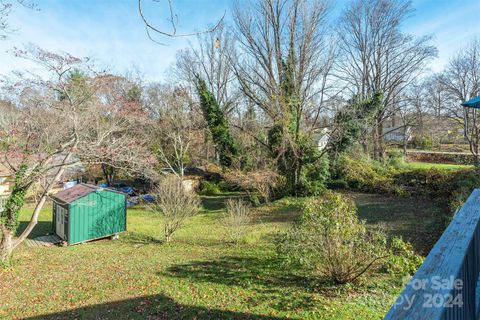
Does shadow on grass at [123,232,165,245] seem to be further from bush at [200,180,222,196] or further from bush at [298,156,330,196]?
bush at [298,156,330,196]

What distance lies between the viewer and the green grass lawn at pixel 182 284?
20.5 feet

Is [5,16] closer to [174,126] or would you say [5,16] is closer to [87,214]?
[87,214]

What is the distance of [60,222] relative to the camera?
1402 cm

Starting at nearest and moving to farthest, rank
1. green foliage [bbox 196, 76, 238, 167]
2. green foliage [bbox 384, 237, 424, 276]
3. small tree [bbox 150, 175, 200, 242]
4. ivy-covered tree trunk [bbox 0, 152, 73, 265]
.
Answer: green foliage [bbox 384, 237, 424, 276], ivy-covered tree trunk [bbox 0, 152, 73, 265], small tree [bbox 150, 175, 200, 242], green foliage [bbox 196, 76, 238, 167]

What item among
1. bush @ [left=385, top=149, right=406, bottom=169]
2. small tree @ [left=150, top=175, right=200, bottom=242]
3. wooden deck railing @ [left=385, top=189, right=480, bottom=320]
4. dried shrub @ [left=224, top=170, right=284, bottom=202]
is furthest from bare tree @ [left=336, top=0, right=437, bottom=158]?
wooden deck railing @ [left=385, top=189, right=480, bottom=320]

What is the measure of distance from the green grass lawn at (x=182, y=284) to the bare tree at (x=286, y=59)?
6.86 metres

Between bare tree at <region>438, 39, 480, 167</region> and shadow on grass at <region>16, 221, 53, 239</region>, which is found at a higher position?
bare tree at <region>438, 39, 480, 167</region>

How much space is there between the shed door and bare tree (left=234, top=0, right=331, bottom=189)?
469 inches

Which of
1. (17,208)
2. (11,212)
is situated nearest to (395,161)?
(17,208)

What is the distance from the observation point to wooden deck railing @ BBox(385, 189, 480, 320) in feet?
2.89

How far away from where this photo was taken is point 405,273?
5.19 meters

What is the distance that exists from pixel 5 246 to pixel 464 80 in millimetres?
26516

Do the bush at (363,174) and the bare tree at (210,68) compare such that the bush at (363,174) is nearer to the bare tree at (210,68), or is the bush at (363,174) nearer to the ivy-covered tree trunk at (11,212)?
the bare tree at (210,68)

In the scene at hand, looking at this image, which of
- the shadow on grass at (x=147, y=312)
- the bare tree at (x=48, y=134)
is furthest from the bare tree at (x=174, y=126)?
the shadow on grass at (x=147, y=312)
